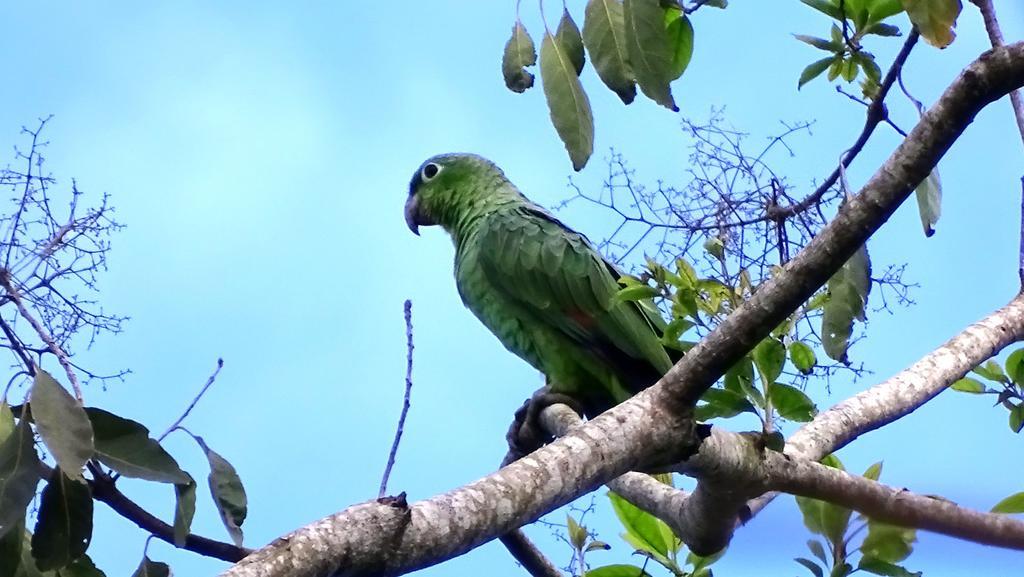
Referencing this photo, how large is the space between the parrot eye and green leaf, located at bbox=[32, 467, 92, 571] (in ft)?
9.05

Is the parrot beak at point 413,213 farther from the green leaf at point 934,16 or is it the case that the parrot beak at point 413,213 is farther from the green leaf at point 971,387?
the green leaf at point 934,16

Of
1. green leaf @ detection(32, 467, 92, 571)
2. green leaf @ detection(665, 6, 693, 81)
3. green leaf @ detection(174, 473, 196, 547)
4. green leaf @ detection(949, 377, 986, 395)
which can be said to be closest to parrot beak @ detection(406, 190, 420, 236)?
green leaf @ detection(949, 377, 986, 395)

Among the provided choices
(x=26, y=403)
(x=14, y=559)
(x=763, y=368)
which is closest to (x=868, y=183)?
(x=763, y=368)

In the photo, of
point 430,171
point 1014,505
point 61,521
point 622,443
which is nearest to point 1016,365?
point 1014,505

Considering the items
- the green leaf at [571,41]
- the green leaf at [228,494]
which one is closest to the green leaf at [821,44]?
the green leaf at [571,41]

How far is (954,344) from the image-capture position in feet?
8.12

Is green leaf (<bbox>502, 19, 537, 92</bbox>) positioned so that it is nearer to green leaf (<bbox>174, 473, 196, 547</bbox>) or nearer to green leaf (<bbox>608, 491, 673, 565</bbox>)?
green leaf (<bbox>174, 473, 196, 547</bbox>)

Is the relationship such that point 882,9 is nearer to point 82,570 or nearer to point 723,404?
point 723,404

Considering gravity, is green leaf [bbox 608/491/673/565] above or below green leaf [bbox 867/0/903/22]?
below

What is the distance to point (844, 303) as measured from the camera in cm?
204

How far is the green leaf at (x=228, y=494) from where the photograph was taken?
1687mm

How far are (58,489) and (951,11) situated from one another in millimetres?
1460

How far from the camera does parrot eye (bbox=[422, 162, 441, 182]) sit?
4.18 metres

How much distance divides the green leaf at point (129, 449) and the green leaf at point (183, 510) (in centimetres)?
6
